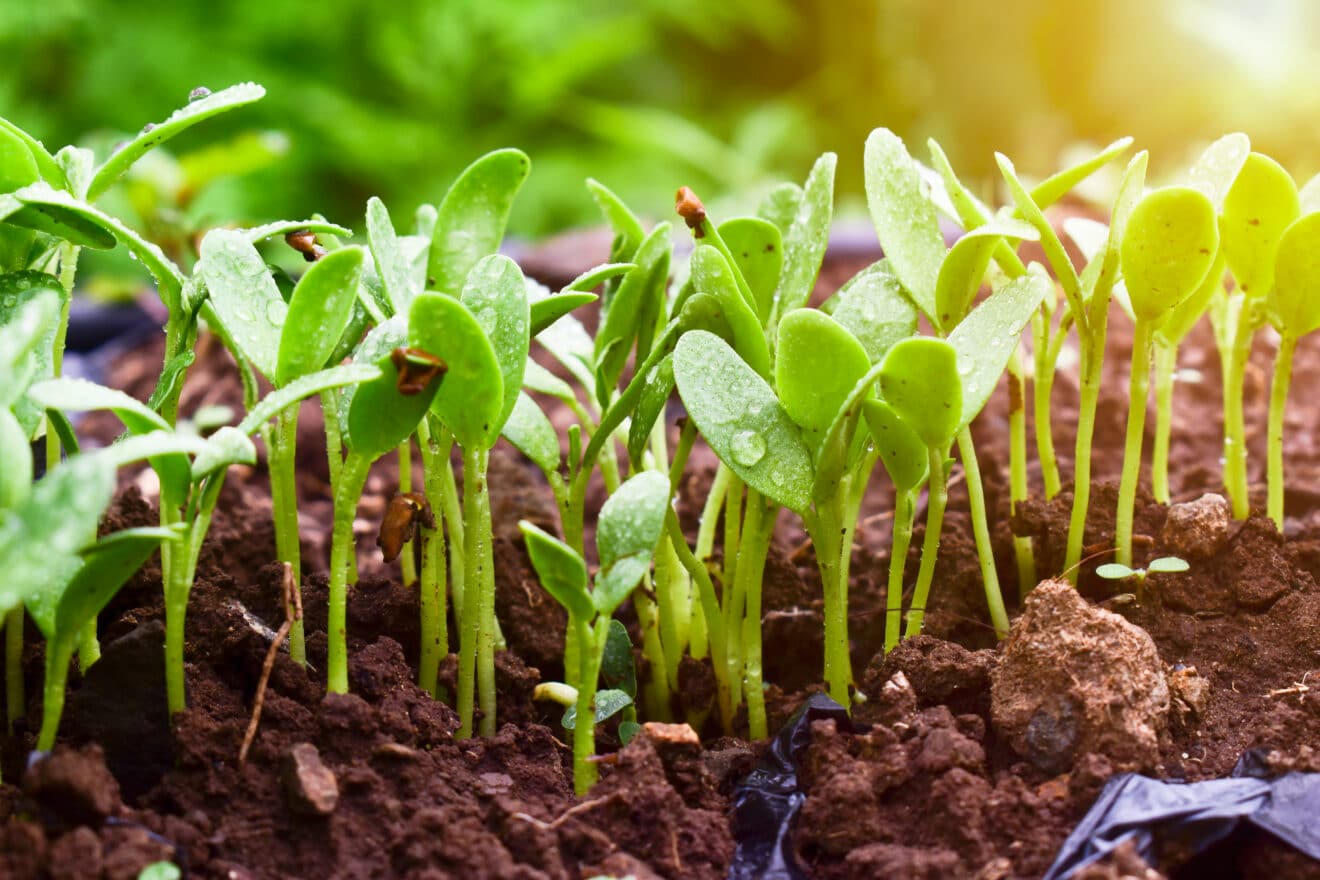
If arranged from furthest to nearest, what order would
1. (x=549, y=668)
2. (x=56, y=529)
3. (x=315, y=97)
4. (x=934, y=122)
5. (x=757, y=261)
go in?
(x=934, y=122)
(x=315, y=97)
(x=549, y=668)
(x=757, y=261)
(x=56, y=529)

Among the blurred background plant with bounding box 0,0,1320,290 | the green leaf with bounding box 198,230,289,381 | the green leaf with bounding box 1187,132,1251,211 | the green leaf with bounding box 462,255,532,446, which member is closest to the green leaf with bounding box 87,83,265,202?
the green leaf with bounding box 198,230,289,381

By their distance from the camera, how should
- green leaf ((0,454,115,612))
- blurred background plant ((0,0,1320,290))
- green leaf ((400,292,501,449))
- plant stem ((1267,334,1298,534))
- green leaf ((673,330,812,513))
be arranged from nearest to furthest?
green leaf ((0,454,115,612)) → green leaf ((400,292,501,449)) → green leaf ((673,330,812,513)) → plant stem ((1267,334,1298,534)) → blurred background plant ((0,0,1320,290))

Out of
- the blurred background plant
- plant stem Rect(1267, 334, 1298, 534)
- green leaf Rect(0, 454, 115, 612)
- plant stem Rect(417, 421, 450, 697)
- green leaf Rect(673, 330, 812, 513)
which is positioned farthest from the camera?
the blurred background plant

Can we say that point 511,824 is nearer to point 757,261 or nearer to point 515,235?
point 757,261

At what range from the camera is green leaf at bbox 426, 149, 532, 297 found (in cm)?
103

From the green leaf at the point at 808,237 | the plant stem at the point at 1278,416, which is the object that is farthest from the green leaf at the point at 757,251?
the plant stem at the point at 1278,416

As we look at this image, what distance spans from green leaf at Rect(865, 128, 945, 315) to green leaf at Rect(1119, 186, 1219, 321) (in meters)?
0.17

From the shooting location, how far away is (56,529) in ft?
2.32

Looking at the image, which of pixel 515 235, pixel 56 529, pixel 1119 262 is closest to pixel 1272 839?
pixel 1119 262

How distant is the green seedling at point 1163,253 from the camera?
93 cm

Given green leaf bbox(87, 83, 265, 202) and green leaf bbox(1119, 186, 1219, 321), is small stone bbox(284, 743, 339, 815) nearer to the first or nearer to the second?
green leaf bbox(87, 83, 265, 202)

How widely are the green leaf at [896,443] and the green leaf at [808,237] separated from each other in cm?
18

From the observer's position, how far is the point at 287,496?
1.05 metres

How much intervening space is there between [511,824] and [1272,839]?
1.84 ft
